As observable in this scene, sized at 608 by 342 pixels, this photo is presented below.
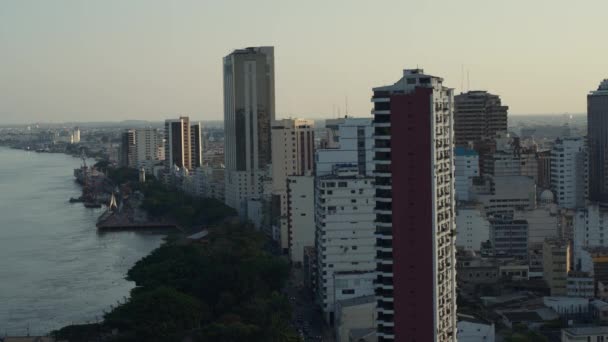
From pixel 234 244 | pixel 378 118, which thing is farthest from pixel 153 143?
pixel 378 118

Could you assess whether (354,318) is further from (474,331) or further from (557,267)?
(557,267)

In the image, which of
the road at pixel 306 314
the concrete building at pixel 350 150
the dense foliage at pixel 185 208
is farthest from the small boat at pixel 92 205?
the concrete building at pixel 350 150

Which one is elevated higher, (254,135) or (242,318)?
(254,135)

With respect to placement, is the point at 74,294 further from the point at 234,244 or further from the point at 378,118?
the point at 378,118

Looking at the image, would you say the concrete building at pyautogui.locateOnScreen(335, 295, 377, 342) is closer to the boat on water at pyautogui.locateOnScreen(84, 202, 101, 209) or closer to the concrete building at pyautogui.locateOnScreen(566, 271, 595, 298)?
the concrete building at pyautogui.locateOnScreen(566, 271, 595, 298)

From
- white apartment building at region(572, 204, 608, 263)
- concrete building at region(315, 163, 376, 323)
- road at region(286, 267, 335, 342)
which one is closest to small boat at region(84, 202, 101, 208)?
road at region(286, 267, 335, 342)

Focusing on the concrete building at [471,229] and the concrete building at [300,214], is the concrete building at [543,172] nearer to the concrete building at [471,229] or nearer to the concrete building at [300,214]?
the concrete building at [471,229]

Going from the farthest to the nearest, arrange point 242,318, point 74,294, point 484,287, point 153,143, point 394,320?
point 153,143 → point 74,294 → point 484,287 → point 242,318 → point 394,320
